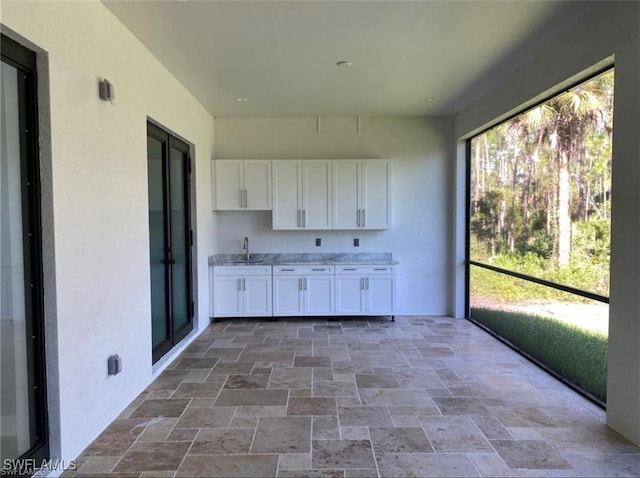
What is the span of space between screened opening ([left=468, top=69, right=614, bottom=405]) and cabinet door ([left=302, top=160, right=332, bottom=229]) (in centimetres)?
206

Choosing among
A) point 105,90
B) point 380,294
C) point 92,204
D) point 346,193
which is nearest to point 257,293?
point 380,294

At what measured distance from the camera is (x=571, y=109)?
3.30 m

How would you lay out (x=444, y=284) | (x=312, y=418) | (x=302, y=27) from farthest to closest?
1. (x=444, y=284)
2. (x=302, y=27)
3. (x=312, y=418)

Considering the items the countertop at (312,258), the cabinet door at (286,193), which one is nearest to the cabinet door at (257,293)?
the countertop at (312,258)

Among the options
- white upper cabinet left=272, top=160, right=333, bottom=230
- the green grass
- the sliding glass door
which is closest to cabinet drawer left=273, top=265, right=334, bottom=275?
white upper cabinet left=272, top=160, right=333, bottom=230

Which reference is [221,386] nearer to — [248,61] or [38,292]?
[38,292]

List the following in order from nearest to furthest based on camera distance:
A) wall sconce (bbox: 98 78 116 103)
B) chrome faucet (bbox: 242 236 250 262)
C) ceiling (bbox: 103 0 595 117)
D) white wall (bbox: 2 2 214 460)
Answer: white wall (bbox: 2 2 214 460) → wall sconce (bbox: 98 78 116 103) → ceiling (bbox: 103 0 595 117) → chrome faucet (bbox: 242 236 250 262)

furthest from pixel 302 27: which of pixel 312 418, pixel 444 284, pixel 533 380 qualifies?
pixel 444 284

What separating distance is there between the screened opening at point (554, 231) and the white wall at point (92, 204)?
3.55m

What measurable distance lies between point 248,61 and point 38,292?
255cm

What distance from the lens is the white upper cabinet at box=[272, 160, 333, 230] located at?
5395 millimetres

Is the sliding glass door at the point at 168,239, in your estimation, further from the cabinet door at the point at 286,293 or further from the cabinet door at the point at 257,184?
the cabinet door at the point at 286,293

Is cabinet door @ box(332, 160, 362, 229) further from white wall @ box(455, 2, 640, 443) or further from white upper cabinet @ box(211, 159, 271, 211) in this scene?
white wall @ box(455, 2, 640, 443)

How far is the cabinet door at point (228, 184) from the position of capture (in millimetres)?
5391
